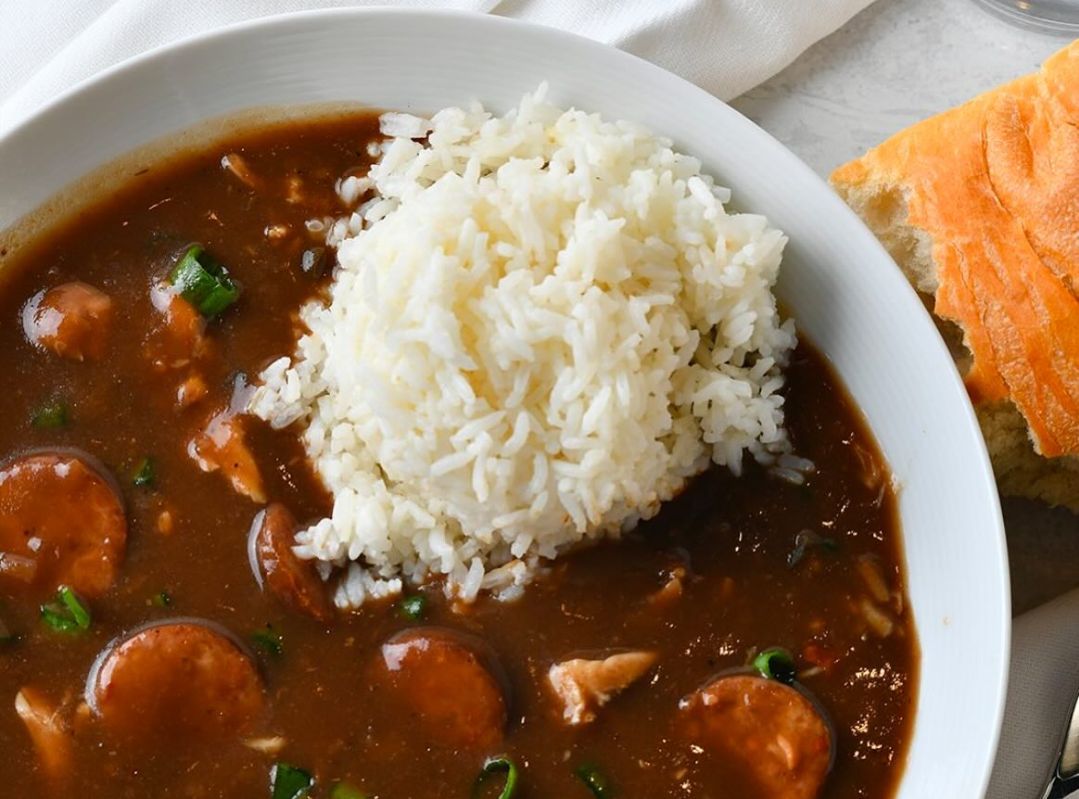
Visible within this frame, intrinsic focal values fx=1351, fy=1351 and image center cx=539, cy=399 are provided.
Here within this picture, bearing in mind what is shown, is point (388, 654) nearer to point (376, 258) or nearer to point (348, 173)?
point (376, 258)

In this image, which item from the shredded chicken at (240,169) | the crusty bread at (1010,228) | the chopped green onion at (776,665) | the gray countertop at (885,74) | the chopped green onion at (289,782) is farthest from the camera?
the gray countertop at (885,74)

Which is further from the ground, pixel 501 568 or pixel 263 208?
pixel 263 208

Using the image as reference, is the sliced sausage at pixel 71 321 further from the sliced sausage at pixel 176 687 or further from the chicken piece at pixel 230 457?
the sliced sausage at pixel 176 687

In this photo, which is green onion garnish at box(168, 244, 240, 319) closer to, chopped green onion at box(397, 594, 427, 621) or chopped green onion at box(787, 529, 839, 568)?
chopped green onion at box(397, 594, 427, 621)

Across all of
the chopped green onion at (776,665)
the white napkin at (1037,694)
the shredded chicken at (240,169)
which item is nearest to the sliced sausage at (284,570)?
the shredded chicken at (240,169)

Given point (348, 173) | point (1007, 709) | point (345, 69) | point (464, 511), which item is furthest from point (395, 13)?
point (1007, 709)

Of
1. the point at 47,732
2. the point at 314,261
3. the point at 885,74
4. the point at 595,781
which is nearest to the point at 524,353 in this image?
the point at 314,261
